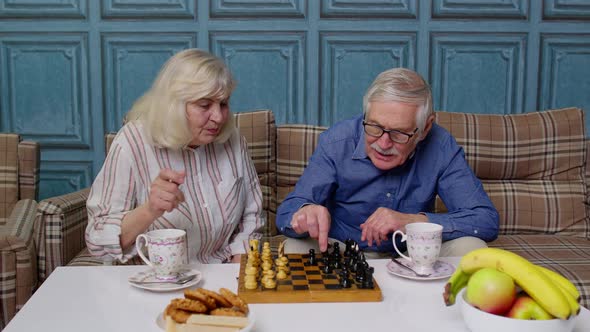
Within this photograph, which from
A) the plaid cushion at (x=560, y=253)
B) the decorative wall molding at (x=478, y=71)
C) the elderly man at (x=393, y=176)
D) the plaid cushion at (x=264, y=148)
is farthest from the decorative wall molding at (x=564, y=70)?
the plaid cushion at (x=264, y=148)

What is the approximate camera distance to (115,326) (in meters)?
1.11

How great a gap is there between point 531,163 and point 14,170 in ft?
7.09

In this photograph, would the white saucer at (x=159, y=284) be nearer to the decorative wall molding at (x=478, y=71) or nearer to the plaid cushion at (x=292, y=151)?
the plaid cushion at (x=292, y=151)

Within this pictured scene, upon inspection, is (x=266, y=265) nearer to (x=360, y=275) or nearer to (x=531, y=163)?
(x=360, y=275)

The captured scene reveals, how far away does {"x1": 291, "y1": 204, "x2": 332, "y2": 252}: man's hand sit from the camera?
1.53m

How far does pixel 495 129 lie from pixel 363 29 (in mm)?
813

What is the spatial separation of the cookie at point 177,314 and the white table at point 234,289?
59mm

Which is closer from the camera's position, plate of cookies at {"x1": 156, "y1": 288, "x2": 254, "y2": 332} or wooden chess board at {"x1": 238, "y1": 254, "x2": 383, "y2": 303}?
plate of cookies at {"x1": 156, "y1": 288, "x2": 254, "y2": 332}

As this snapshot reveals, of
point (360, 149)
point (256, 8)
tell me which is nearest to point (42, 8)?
point (256, 8)

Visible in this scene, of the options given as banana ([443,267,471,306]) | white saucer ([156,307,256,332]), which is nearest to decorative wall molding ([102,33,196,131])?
white saucer ([156,307,256,332])

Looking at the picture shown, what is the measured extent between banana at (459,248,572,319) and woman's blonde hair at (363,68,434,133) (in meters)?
0.77

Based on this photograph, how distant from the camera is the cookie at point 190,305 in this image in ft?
3.50

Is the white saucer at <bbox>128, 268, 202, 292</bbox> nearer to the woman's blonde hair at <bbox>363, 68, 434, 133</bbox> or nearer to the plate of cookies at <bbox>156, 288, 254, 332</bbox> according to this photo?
the plate of cookies at <bbox>156, 288, 254, 332</bbox>

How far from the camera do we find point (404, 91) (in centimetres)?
179
